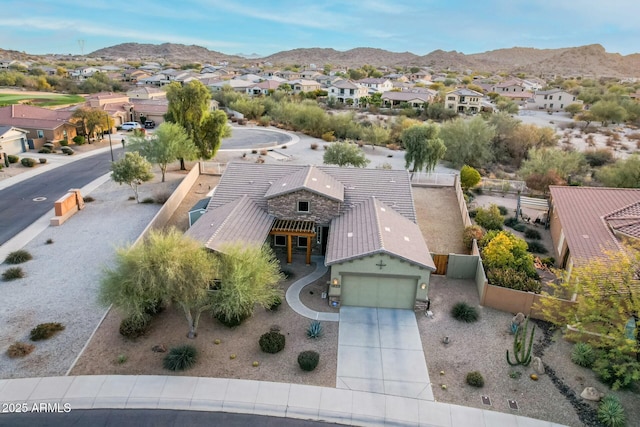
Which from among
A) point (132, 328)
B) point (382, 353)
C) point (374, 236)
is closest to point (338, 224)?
point (374, 236)

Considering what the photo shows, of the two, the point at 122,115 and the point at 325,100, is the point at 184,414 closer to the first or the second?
the point at 122,115

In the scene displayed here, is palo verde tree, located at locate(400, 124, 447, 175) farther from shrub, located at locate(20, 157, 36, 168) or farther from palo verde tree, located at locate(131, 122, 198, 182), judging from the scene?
shrub, located at locate(20, 157, 36, 168)

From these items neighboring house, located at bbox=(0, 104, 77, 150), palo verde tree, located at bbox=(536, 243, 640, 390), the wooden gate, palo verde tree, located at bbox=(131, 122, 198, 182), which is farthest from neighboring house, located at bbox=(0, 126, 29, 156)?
palo verde tree, located at bbox=(536, 243, 640, 390)

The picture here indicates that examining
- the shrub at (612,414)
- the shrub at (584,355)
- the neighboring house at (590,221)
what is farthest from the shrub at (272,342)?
the neighboring house at (590,221)

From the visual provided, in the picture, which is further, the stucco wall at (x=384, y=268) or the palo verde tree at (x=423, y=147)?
the palo verde tree at (x=423, y=147)

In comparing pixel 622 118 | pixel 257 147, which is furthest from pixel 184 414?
pixel 622 118

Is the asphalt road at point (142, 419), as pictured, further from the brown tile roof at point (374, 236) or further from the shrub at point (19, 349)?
the brown tile roof at point (374, 236)

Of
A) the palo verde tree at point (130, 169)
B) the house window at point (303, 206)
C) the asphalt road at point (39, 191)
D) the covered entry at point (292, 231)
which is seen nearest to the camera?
the covered entry at point (292, 231)
